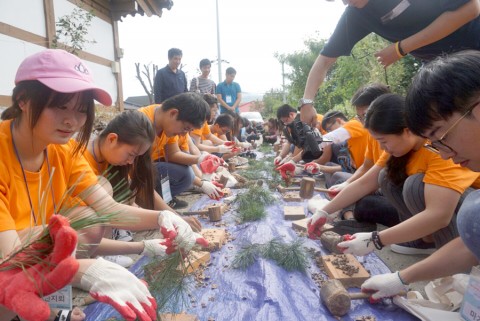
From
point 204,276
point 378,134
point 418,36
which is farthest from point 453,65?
point 204,276

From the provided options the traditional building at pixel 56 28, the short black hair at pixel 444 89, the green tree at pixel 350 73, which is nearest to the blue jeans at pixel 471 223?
the short black hair at pixel 444 89

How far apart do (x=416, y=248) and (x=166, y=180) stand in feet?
6.75

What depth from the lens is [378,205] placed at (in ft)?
8.66

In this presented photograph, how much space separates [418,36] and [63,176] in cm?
200

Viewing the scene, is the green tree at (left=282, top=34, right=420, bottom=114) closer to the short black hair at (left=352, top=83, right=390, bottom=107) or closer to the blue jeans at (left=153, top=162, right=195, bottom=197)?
the short black hair at (left=352, top=83, right=390, bottom=107)

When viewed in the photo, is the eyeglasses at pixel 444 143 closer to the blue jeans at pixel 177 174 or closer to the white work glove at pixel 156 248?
the white work glove at pixel 156 248

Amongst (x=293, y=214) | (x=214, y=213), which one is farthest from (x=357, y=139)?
(x=214, y=213)

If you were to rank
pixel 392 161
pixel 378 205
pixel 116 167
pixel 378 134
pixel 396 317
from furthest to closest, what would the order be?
1. pixel 378 205
2. pixel 116 167
3. pixel 392 161
4. pixel 378 134
5. pixel 396 317

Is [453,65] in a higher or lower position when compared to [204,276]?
higher

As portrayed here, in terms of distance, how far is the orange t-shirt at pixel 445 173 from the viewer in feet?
5.58

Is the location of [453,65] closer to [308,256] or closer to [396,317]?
[396,317]

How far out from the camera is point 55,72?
1300mm

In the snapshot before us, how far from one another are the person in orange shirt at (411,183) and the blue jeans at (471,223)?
0.40m

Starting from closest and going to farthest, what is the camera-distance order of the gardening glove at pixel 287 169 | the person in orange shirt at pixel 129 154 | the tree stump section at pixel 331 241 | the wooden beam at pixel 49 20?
1. the person in orange shirt at pixel 129 154
2. the tree stump section at pixel 331 241
3. the gardening glove at pixel 287 169
4. the wooden beam at pixel 49 20
